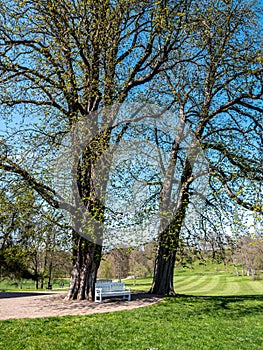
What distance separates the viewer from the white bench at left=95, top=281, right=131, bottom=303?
11812mm

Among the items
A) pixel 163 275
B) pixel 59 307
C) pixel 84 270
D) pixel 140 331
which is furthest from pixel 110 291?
pixel 140 331

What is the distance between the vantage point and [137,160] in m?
12.5

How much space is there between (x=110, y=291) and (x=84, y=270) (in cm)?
125

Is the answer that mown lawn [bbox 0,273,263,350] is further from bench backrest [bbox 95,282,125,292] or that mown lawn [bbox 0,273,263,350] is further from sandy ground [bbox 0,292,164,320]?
bench backrest [bbox 95,282,125,292]

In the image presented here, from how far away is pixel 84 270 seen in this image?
1216 centimetres

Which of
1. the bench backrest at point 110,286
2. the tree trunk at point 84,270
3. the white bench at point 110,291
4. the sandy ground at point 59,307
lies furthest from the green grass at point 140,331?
the tree trunk at point 84,270

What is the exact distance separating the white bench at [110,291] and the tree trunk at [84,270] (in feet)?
Result: 1.22

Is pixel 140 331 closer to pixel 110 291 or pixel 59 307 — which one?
pixel 59 307

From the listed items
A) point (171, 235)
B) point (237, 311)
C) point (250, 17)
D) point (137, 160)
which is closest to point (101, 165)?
point (137, 160)

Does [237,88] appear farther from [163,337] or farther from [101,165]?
[163,337]

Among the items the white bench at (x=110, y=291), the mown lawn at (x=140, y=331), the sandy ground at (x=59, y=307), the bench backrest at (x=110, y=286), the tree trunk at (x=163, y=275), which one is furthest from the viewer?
the tree trunk at (x=163, y=275)

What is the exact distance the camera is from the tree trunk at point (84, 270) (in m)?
12.0

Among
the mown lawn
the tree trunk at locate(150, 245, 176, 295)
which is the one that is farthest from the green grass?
the tree trunk at locate(150, 245, 176, 295)

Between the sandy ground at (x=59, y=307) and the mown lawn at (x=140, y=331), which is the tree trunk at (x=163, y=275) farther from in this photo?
the mown lawn at (x=140, y=331)
